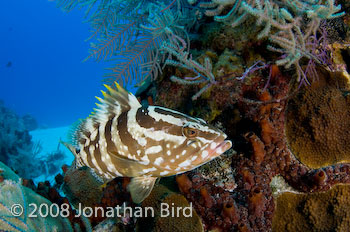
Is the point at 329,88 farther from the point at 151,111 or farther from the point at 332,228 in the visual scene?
the point at 151,111

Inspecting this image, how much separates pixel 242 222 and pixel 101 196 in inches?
88.6

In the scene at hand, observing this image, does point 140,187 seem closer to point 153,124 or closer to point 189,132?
point 153,124

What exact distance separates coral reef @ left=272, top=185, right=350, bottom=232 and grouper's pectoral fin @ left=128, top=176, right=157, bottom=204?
5.60 ft

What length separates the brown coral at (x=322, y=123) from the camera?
3.00 meters

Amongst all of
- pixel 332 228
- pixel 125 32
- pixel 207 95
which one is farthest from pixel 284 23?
pixel 125 32

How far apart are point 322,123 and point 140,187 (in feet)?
8.29

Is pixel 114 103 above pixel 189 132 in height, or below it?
above

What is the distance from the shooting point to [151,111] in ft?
8.64

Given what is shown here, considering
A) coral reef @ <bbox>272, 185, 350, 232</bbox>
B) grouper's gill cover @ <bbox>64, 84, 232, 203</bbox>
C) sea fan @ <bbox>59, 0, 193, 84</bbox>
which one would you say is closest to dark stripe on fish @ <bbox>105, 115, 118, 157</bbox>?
grouper's gill cover @ <bbox>64, 84, 232, 203</bbox>

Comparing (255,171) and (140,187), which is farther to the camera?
(255,171)

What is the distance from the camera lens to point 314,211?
2830 mm

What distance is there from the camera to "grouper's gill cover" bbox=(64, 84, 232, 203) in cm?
239

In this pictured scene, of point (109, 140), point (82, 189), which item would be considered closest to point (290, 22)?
point (109, 140)

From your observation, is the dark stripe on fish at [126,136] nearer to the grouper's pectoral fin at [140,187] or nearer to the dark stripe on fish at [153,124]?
the dark stripe on fish at [153,124]
